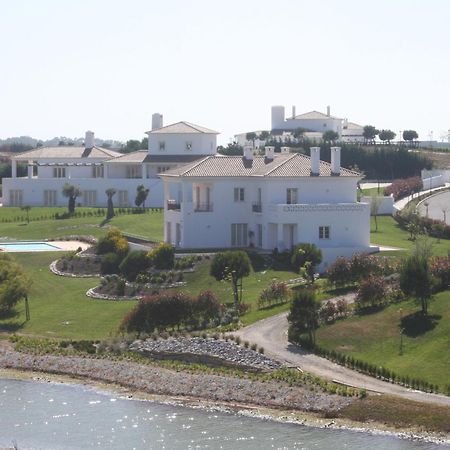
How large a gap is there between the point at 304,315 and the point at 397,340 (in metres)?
3.52

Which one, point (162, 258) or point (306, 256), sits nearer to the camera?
point (306, 256)

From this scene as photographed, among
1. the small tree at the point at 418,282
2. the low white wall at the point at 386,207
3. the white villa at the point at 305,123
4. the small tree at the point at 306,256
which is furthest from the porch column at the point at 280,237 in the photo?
the white villa at the point at 305,123

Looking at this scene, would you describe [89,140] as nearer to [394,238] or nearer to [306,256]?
[394,238]

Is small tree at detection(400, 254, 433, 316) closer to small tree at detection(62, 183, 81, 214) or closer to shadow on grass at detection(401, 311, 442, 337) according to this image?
shadow on grass at detection(401, 311, 442, 337)

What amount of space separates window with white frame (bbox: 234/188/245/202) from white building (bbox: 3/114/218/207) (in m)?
20.2

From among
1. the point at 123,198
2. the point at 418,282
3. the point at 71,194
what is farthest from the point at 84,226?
the point at 418,282

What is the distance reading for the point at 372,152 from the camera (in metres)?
102

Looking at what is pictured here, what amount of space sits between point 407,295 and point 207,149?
40.7 m

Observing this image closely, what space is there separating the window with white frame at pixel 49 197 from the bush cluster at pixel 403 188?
22.7 meters

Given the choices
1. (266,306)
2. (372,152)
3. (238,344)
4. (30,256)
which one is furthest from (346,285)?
(372,152)

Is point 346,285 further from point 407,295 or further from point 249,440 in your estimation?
point 249,440

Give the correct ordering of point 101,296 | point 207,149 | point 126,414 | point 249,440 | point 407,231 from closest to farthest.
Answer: point 249,440
point 126,414
point 101,296
point 407,231
point 207,149

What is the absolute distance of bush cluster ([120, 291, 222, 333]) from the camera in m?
47.8

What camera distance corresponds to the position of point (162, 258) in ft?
186
